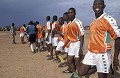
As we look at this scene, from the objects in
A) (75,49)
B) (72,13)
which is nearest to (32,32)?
(75,49)

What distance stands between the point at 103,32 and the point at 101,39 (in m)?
0.15

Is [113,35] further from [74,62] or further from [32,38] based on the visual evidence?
[32,38]

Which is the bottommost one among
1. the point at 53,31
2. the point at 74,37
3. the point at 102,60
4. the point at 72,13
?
the point at 102,60

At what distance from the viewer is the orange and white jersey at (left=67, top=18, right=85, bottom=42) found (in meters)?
8.70

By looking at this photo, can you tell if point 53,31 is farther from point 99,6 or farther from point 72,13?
point 99,6

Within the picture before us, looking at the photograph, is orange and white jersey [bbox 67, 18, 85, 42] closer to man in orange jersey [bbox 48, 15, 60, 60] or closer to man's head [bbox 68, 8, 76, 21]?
man's head [bbox 68, 8, 76, 21]

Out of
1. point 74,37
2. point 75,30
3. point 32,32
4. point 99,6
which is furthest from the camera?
point 32,32

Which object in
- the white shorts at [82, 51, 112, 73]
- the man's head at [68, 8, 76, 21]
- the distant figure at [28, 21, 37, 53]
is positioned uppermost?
the man's head at [68, 8, 76, 21]

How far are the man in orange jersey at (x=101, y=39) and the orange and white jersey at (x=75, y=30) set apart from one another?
2233 mm

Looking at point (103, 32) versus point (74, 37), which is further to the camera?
point (74, 37)

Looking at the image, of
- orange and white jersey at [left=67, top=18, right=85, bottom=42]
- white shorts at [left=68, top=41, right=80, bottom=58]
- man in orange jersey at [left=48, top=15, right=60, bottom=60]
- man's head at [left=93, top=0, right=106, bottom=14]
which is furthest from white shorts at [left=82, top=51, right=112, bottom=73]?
man in orange jersey at [left=48, top=15, right=60, bottom=60]

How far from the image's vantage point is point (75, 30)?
888 cm

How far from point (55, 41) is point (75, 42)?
15.4 feet

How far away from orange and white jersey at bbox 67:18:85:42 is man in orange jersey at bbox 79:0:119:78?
2.23m
